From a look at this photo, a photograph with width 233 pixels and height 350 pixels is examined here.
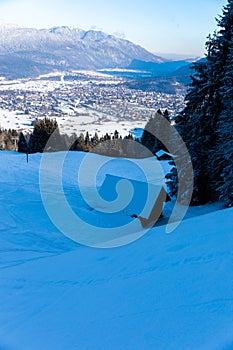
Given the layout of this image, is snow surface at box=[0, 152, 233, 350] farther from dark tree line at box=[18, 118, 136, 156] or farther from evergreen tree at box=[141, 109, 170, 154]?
dark tree line at box=[18, 118, 136, 156]

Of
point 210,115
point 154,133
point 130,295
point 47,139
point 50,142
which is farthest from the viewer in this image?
point 154,133

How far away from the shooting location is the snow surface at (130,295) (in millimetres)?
4254

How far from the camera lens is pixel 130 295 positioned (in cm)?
571

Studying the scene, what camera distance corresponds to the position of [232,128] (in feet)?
46.5

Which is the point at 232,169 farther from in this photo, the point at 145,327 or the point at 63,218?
the point at 145,327

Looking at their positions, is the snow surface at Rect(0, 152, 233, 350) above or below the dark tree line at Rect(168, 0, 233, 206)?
below

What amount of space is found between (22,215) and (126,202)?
556 centimetres

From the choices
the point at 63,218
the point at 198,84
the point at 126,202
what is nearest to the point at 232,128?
the point at 198,84

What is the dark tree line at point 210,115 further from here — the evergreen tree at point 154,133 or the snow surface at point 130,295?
the evergreen tree at point 154,133

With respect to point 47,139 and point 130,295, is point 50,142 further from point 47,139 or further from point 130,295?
point 130,295

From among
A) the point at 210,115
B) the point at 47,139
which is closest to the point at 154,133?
the point at 47,139

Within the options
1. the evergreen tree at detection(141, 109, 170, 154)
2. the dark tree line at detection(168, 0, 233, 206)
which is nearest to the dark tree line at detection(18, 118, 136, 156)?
the evergreen tree at detection(141, 109, 170, 154)

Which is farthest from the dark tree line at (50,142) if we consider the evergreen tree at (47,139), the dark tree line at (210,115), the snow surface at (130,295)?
the snow surface at (130,295)

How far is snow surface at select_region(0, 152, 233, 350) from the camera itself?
14.0ft
